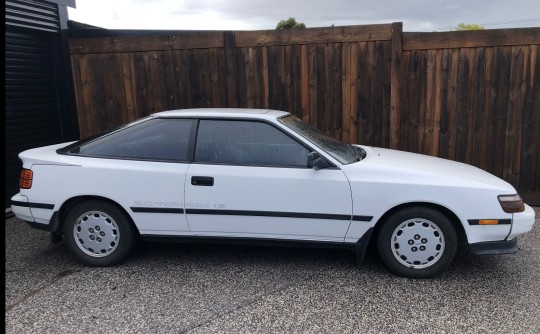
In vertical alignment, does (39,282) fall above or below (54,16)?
below

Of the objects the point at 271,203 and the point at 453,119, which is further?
the point at 453,119

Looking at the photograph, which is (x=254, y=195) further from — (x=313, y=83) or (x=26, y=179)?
(x=313, y=83)

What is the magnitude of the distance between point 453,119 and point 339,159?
261cm

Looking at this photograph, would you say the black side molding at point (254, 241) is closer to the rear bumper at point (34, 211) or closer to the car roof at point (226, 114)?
the rear bumper at point (34, 211)

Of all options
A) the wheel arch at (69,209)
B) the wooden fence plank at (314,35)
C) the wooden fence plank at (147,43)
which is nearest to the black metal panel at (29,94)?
the wooden fence plank at (147,43)

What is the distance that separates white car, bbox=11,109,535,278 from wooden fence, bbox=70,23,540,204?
177 cm

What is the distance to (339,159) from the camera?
13.0ft

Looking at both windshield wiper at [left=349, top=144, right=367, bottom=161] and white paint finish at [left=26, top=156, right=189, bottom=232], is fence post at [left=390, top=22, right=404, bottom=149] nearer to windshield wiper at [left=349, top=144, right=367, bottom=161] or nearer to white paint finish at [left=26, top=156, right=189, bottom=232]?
windshield wiper at [left=349, top=144, right=367, bottom=161]

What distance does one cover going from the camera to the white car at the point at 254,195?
3.78 meters

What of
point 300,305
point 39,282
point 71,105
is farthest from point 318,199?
point 71,105

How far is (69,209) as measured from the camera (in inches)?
164

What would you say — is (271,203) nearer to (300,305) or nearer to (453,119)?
(300,305)

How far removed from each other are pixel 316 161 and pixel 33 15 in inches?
188

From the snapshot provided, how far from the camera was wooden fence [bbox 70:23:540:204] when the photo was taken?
568cm
